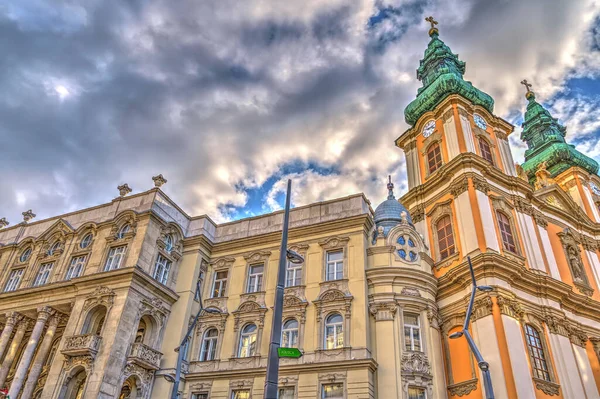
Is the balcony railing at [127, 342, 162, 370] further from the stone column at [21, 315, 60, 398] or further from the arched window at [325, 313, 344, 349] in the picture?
the arched window at [325, 313, 344, 349]

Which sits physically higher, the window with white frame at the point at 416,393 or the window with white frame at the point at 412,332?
the window with white frame at the point at 412,332

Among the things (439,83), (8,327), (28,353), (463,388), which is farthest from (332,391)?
(439,83)

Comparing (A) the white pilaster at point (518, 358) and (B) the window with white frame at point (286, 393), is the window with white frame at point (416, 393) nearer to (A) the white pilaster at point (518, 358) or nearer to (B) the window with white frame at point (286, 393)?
(A) the white pilaster at point (518, 358)

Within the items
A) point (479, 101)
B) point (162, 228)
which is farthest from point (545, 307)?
point (162, 228)

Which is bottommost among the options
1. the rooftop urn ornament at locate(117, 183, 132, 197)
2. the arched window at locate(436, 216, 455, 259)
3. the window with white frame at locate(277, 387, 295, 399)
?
the window with white frame at locate(277, 387, 295, 399)

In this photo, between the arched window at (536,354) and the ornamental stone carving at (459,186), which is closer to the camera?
the arched window at (536,354)

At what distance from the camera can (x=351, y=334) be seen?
23.5m

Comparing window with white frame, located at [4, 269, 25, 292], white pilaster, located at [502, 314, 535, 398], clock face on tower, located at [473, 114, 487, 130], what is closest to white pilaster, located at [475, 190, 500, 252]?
white pilaster, located at [502, 314, 535, 398]

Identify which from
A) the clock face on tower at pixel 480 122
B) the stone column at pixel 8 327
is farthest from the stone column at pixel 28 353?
the clock face on tower at pixel 480 122

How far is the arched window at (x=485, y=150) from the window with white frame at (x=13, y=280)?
32923 millimetres

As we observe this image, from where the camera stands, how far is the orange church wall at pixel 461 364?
76.2ft

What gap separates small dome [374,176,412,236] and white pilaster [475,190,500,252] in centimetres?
432

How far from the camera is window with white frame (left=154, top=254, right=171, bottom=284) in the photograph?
2811cm

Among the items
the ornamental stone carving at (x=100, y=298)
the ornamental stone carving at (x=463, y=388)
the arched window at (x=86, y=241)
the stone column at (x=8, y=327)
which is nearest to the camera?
the ornamental stone carving at (x=463, y=388)
